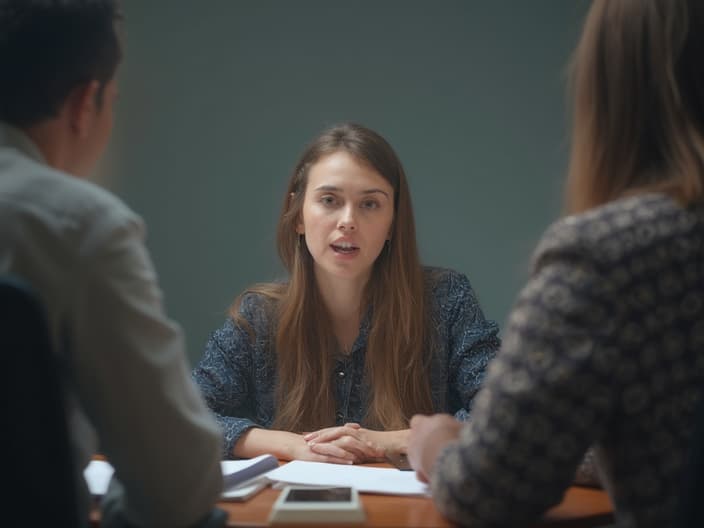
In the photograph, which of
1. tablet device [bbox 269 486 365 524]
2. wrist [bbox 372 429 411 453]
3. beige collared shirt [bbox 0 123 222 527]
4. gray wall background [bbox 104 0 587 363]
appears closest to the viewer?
beige collared shirt [bbox 0 123 222 527]

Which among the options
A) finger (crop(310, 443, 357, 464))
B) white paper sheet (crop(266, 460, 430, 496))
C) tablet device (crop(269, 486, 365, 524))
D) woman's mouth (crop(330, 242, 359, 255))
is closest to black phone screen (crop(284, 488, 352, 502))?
tablet device (crop(269, 486, 365, 524))

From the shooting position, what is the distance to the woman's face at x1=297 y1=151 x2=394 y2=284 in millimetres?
2254

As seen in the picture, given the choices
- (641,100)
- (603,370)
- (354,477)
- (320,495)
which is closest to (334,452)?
(354,477)

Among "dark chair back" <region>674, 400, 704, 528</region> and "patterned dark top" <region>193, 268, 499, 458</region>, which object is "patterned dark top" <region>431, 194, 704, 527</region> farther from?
"patterned dark top" <region>193, 268, 499, 458</region>

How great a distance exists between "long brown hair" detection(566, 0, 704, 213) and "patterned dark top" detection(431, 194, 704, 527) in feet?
0.34

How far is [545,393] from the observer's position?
885 mm

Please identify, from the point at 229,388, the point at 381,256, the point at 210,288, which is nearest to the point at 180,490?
the point at 229,388

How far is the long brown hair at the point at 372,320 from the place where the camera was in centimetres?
213

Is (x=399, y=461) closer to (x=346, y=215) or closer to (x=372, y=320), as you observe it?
(x=372, y=320)

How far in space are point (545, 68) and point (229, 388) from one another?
208cm

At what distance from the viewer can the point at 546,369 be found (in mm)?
885

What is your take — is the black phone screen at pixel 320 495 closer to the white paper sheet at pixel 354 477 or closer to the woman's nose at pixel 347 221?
the white paper sheet at pixel 354 477

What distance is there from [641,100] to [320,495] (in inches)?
28.4

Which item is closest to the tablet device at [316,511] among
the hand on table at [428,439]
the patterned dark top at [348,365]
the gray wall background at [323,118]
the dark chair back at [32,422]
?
the hand on table at [428,439]
